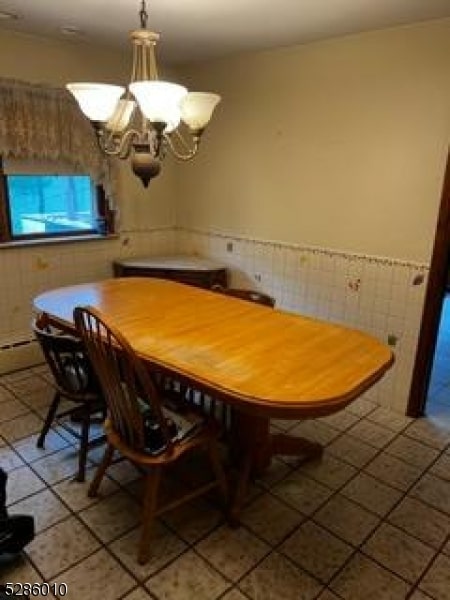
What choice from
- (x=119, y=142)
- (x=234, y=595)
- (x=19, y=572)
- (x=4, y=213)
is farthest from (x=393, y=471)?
(x=4, y=213)

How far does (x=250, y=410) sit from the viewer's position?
141 cm

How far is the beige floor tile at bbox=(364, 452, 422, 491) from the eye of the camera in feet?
7.24

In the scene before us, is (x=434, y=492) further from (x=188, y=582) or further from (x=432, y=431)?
(x=188, y=582)

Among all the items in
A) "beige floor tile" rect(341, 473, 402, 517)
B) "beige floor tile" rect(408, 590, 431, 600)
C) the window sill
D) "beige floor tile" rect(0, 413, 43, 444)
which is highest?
the window sill

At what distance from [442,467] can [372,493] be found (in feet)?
1.60

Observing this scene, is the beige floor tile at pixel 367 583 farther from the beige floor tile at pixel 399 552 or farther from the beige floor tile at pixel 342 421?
the beige floor tile at pixel 342 421

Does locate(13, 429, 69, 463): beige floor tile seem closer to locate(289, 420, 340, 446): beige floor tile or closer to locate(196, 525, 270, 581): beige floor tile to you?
locate(196, 525, 270, 581): beige floor tile

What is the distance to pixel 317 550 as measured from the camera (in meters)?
1.78

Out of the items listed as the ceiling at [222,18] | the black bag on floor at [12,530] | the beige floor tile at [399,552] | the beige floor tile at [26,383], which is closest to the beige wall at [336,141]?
the ceiling at [222,18]

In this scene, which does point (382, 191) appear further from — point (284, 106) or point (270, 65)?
point (270, 65)

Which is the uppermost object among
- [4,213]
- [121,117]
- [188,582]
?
[121,117]

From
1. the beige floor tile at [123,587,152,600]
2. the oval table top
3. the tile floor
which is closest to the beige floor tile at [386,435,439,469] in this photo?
the tile floor

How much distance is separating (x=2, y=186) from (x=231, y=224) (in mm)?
1680

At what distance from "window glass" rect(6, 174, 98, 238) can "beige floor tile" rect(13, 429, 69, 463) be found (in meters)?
1.46
